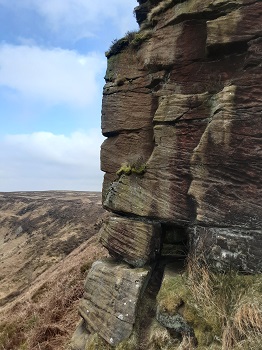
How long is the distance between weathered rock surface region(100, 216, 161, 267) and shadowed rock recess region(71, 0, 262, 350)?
0.03 meters

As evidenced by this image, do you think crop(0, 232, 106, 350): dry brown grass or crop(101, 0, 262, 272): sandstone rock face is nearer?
crop(101, 0, 262, 272): sandstone rock face

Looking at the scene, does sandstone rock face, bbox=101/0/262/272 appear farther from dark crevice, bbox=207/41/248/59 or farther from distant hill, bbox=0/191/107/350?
distant hill, bbox=0/191/107/350

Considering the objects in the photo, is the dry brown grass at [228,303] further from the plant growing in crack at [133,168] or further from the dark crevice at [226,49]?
the dark crevice at [226,49]

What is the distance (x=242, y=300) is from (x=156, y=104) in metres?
6.23

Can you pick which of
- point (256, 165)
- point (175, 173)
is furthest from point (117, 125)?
point (256, 165)

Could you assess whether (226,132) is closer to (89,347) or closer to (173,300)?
(173,300)

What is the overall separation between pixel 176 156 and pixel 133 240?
2.80 meters

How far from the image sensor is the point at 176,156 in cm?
1011

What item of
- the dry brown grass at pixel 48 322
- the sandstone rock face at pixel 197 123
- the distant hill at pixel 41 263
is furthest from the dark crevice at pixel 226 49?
the distant hill at pixel 41 263

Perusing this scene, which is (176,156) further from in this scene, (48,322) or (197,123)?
(48,322)

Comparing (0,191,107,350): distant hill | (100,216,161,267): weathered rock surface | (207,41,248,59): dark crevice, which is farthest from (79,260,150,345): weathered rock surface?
(207,41,248,59): dark crevice

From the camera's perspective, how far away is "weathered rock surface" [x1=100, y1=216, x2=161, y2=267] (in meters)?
10.5

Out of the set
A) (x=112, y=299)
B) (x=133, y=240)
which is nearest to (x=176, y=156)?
(x=133, y=240)

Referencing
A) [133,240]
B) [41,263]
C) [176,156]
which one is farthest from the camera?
[41,263]
